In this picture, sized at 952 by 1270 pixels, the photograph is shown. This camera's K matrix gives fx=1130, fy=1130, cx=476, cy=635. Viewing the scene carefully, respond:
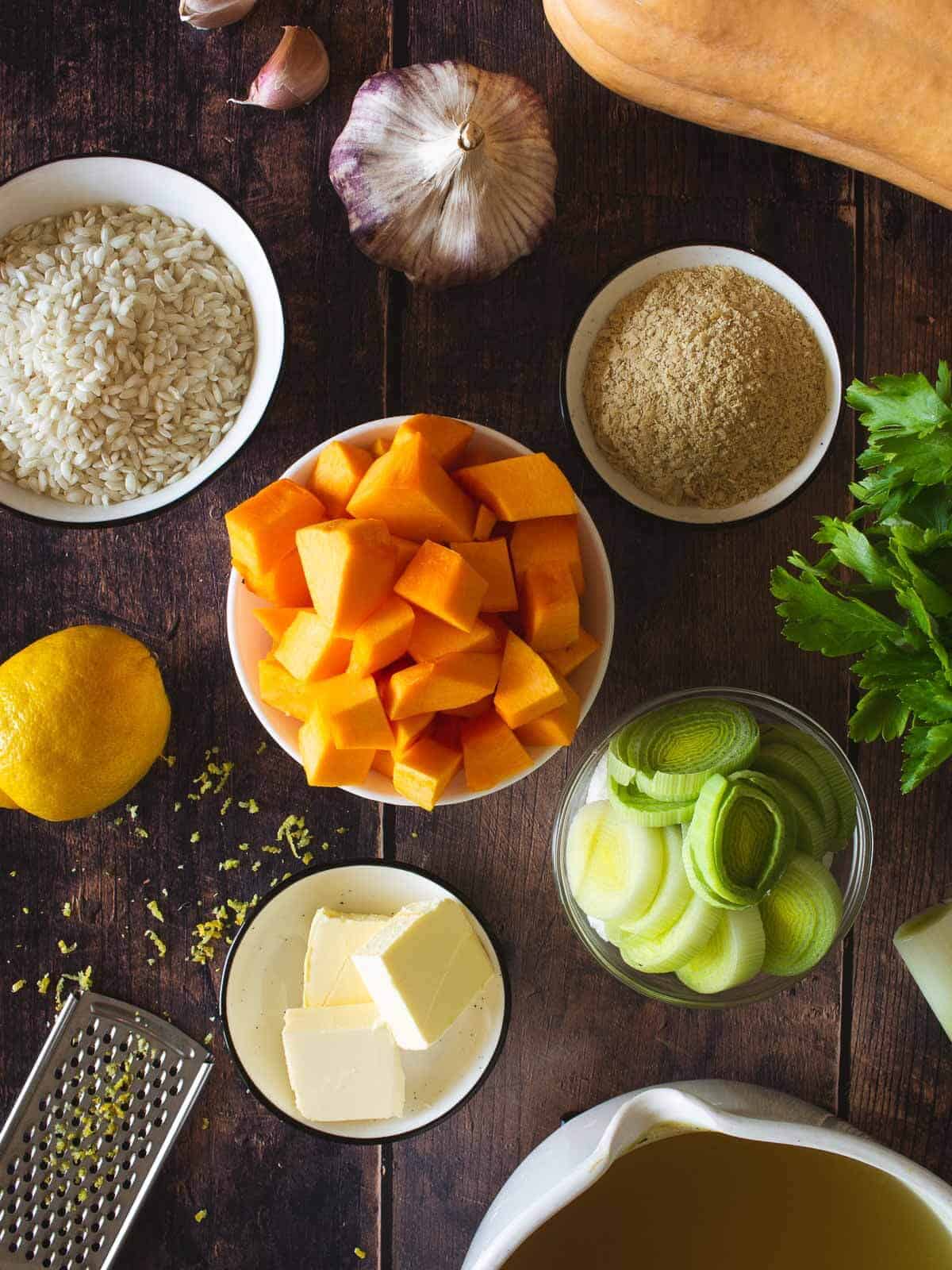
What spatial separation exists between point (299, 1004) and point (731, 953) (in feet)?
1.89

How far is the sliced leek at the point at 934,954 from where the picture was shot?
1344 millimetres

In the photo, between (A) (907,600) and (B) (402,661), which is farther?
(B) (402,661)

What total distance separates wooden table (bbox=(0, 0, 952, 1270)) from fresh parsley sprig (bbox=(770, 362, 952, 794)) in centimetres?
28

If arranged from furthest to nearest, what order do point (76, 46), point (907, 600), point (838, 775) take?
point (76, 46)
point (838, 775)
point (907, 600)

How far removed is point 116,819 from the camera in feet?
4.76

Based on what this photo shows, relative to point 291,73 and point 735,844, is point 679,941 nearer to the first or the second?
point 735,844

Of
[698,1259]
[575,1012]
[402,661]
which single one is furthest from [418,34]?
[698,1259]

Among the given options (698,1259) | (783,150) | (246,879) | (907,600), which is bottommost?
(698,1259)

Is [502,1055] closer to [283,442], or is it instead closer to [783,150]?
[283,442]

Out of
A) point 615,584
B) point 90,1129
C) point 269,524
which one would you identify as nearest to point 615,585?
point 615,584

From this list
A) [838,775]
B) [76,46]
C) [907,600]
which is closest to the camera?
[907,600]

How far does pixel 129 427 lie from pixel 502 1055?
902 millimetres

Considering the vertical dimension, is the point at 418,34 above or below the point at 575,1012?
above

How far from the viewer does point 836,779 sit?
1235 millimetres
